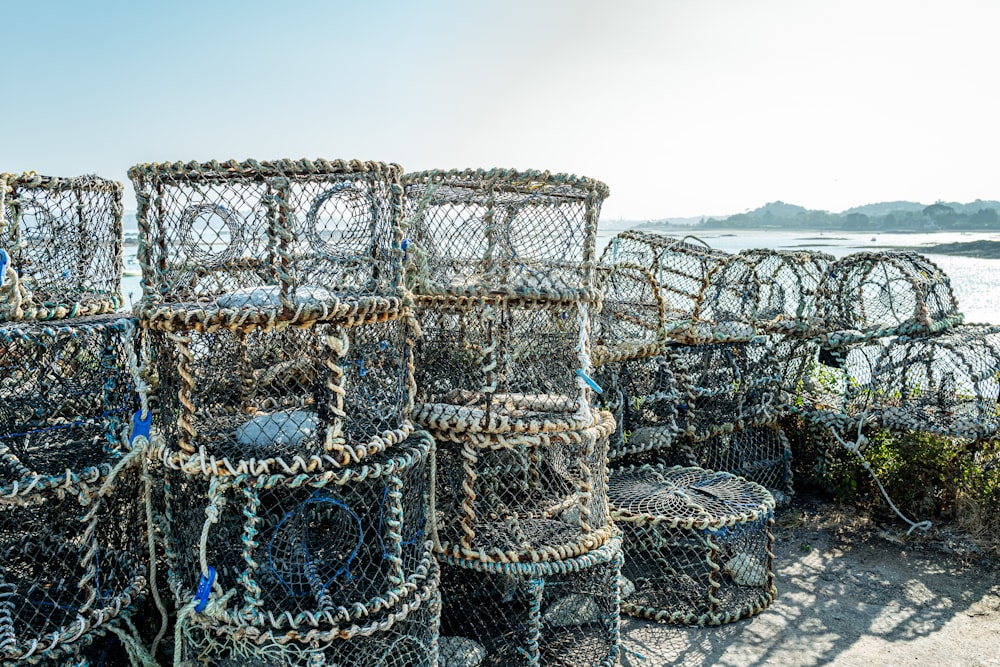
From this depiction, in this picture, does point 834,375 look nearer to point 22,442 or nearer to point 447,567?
point 447,567

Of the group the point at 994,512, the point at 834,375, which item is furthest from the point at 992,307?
the point at 994,512

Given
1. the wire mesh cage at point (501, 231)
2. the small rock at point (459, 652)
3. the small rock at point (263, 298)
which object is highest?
the wire mesh cage at point (501, 231)

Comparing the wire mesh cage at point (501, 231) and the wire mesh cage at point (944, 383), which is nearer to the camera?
the wire mesh cage at point (501, 231)

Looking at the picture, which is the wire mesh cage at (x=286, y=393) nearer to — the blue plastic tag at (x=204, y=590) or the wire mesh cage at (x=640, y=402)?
the blue plastic tag at (x=204, y=590)

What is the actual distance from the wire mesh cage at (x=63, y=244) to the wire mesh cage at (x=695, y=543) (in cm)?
288

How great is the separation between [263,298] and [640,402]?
3.32m

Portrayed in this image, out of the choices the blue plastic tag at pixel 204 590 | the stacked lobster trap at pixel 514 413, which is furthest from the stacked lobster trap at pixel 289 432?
the stacked lobster trap at pixel 514 413

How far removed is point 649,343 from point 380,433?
2.53 meters

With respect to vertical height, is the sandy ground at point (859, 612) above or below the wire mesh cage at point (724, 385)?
below

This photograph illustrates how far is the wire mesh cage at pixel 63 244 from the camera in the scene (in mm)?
3141

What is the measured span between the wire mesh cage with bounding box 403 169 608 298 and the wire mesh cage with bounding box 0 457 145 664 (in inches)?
62.3

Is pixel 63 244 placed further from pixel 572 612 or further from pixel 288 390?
pixel 572 612

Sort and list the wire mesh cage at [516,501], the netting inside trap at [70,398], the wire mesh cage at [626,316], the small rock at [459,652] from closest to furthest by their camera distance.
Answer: the netting inside trap at [70,398] → the wire mesh cage at [516,501] → the small rock at [459,652] → the wire mesh cage at [626,316]

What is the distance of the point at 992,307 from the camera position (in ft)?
53.1
